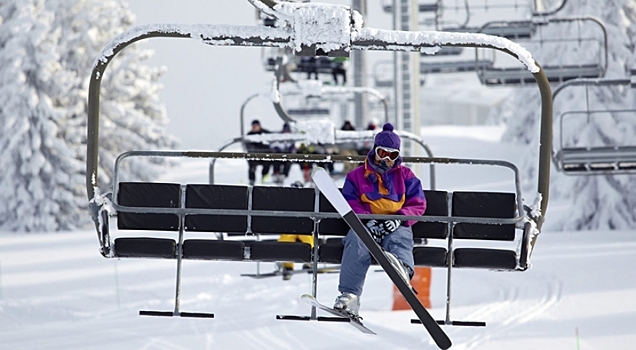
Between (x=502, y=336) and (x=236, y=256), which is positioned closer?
(x=236, y=256)

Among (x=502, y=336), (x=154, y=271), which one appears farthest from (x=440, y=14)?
(x=502, y=336)

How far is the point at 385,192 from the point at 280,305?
6.59 meters

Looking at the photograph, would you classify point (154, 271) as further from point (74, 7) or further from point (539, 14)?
point (74, 7)

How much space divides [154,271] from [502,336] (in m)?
7.81

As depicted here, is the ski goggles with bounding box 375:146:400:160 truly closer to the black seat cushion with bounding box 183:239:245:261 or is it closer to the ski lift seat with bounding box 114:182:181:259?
the black seat cushion with bounding box 183:239:245:261

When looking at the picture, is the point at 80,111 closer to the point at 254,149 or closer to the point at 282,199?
the point at 254,149

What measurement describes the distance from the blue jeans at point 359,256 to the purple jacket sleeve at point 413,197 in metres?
0.14

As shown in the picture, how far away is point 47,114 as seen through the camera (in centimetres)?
2658

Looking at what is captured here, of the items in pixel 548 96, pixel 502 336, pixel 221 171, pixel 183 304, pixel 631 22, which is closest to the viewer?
pixel 548 96

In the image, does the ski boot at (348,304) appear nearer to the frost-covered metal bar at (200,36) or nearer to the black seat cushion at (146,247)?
the black seat cushion at (146,247)

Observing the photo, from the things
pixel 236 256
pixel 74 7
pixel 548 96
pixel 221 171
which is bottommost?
pixel 221 171

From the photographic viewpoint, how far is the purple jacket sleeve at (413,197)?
268 inches

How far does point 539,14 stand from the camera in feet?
Answer: 47.9

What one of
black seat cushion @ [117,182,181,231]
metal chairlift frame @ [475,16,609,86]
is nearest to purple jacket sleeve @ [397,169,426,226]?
black seat cushion @ [117,182,181,231]
